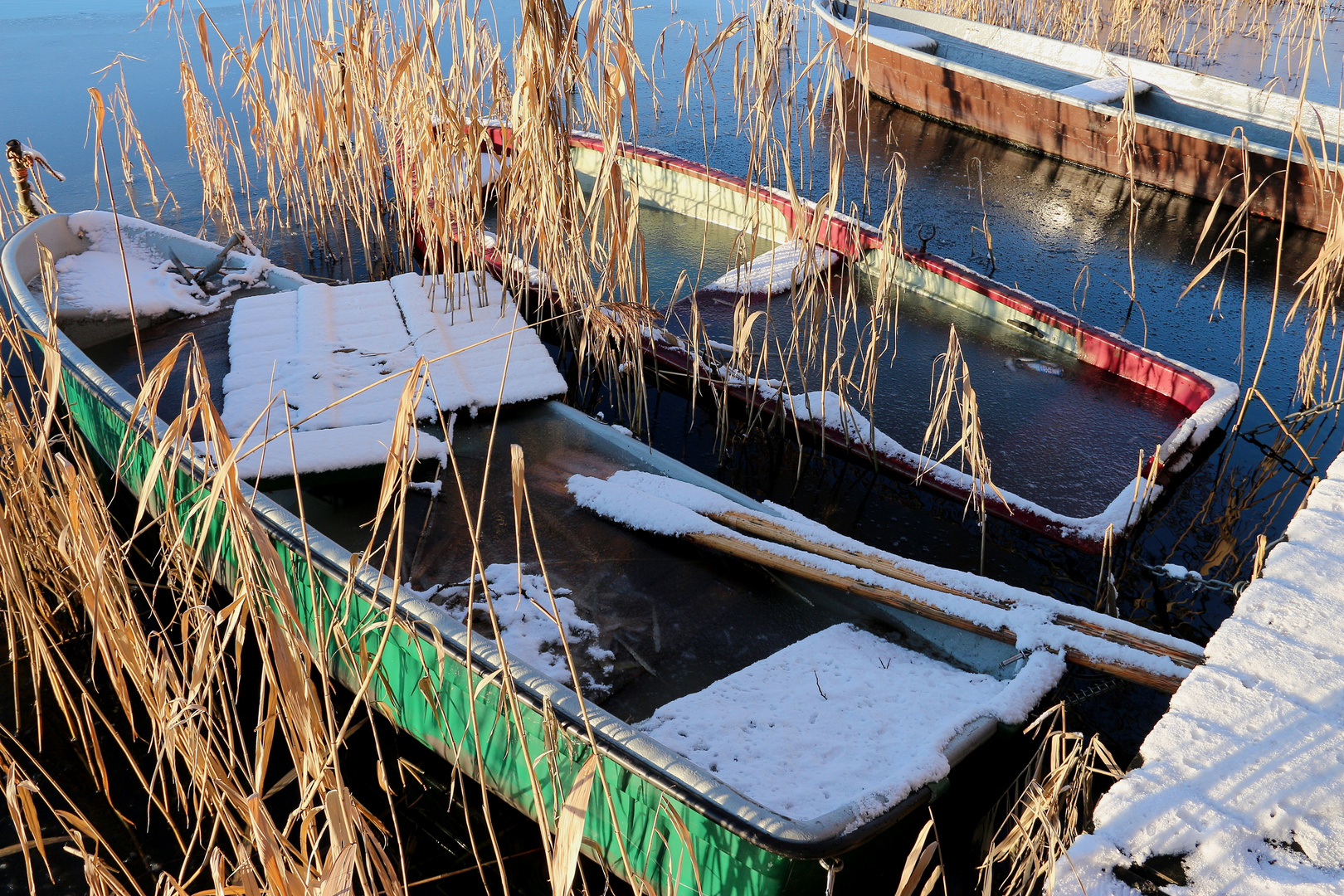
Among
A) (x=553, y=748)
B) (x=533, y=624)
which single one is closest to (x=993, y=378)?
(x=533, y=624)

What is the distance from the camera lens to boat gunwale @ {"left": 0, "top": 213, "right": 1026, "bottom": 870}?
5.78 feet

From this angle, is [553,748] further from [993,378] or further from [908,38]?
[908,38]

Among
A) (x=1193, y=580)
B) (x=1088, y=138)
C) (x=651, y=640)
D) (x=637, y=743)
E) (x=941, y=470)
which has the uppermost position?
(x=1088, y=138)

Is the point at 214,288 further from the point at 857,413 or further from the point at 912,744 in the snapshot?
the point at 912,744

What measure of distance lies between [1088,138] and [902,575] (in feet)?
19.4

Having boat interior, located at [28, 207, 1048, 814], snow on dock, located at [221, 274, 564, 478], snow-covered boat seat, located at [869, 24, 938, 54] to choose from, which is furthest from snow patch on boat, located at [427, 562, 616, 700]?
snow-covered boat seat, located at [869, 24, 938, 54]

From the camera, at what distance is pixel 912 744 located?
87.8 inches

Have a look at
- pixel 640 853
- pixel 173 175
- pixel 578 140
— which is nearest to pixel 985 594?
pixel 640 853

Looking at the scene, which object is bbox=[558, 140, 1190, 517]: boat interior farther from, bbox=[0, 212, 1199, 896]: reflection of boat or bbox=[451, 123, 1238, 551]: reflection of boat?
bbox=[0, 212, 1199, 896]: reflection of boat

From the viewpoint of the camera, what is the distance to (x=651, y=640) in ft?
9.02

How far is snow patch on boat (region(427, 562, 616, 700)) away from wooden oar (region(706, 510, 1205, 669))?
60cm

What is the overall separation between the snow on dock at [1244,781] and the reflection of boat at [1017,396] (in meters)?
1.21

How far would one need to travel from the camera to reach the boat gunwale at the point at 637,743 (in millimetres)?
1761

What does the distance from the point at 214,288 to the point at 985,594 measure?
4037mm
